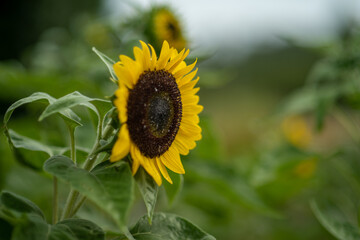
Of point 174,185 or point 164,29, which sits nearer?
point 174,185

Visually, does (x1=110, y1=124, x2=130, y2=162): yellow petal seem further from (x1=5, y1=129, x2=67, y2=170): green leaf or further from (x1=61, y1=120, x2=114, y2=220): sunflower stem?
(x1=5, y1=129, x2=67, y2=170): green leaf

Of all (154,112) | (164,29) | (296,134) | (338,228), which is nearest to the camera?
(154,112)

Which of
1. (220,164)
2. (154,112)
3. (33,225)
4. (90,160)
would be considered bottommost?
(33,225)

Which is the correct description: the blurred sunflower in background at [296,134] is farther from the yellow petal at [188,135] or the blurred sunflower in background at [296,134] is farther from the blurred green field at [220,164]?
the yellow petal at [188,135]

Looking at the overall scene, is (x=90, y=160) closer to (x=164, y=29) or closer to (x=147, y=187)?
(x=147, y=187)

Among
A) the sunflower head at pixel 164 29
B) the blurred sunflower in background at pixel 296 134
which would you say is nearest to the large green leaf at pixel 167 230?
the sunflower head at pixel 164 29

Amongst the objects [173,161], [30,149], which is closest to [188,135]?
[173,161]

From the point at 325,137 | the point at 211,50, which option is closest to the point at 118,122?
the point at 211,50

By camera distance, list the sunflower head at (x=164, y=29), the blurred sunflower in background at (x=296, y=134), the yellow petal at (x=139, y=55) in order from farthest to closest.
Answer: the blurred sunflower in background at (x=296, y=134), the sunflower head at (x=164, y=29), the yellow petal at (x=139, y=55)
